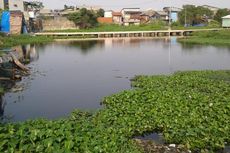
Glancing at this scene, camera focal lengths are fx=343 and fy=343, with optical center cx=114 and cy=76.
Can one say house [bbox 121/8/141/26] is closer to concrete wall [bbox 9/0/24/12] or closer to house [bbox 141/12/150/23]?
house [bbox 141/12/150/23]

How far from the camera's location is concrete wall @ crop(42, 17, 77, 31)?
81.4 metres

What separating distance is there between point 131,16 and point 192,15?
18.9 meters

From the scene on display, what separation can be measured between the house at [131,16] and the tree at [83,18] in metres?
18.6

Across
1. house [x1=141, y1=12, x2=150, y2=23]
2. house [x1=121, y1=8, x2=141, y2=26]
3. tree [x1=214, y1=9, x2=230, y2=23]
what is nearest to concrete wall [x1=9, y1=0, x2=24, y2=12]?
house [x1=121, y1=8, x2=141, y2=26]

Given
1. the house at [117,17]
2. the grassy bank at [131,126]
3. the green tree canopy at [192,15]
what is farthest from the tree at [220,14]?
the grassy bank at [131,126]

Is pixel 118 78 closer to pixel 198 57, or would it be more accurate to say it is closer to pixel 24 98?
pixel 24 98

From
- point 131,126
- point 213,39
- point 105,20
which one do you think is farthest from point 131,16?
point 131,126

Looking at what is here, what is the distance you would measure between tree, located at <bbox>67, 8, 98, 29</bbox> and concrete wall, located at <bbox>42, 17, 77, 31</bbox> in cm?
153

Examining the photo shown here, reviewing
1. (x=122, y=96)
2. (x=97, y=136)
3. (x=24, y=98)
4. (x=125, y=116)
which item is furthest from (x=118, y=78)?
(x=97, y=136)

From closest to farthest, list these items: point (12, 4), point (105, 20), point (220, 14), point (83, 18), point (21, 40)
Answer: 1. point (21, 40)
2. point (12, 4)
3. point (83, 18)
4. point (220, 14)
5. point (105, 20)

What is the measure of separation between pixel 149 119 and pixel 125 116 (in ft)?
2.83

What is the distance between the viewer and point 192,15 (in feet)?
293

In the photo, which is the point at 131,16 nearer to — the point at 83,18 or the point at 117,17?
the point at 117,17

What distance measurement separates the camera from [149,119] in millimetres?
12203
